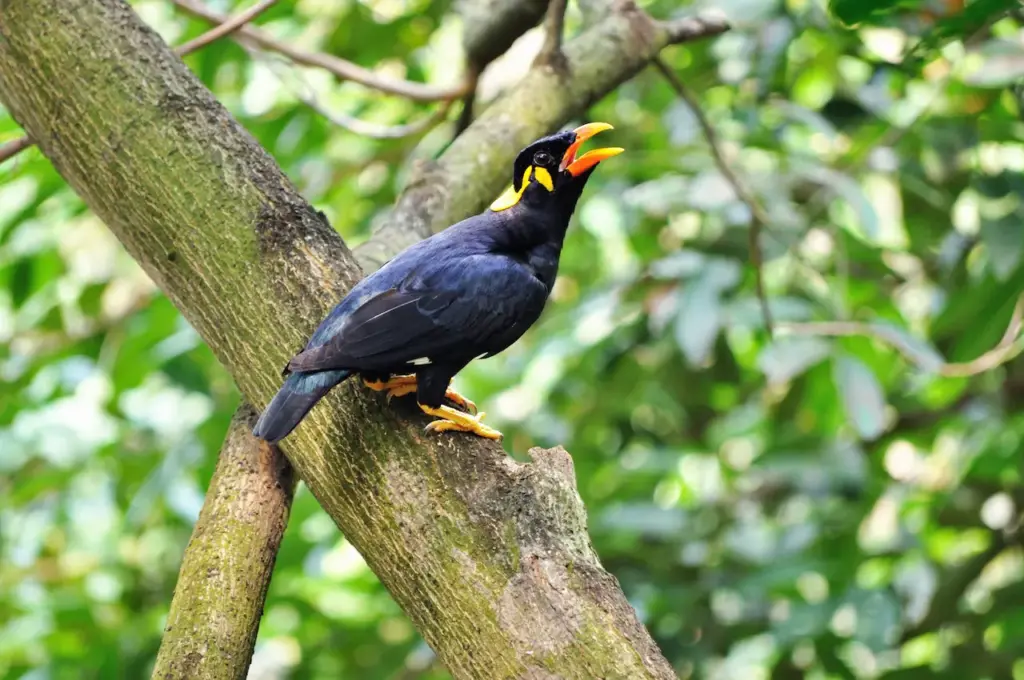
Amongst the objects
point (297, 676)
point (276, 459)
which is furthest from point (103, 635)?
point (276, 459)

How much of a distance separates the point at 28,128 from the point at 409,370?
1056 millimetres

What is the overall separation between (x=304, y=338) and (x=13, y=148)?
1.15 m


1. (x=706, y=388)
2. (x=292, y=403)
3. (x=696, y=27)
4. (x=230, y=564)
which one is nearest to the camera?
(x=292, y=403)

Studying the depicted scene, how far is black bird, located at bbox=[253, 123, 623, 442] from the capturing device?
1936 millimetres

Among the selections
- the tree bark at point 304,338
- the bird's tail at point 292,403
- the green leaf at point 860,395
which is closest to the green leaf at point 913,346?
the green leaf at point 860,395

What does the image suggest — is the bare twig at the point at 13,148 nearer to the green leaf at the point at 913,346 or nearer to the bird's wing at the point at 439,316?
the bird's wing at the point at 439,316

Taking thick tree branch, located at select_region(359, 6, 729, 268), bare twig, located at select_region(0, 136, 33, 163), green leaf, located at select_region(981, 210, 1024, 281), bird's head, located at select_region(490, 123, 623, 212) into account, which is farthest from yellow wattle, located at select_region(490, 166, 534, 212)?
green leaf, located at select_region(981, 210, 1024, 281)

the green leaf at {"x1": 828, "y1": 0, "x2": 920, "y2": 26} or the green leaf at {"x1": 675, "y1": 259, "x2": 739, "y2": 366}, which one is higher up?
the green leaf at {"x1": 828, "y1": 0, "x2": 920, "y2": 26}

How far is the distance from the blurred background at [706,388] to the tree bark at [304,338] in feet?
2.76

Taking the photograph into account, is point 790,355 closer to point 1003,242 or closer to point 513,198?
point 1003,242

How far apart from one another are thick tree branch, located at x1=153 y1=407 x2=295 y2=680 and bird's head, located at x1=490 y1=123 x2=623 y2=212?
2.77 feet

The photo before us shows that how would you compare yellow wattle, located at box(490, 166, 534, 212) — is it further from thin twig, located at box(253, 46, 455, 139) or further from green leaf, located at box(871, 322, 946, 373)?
green leaf, located at box(871, 322, 946, 373)

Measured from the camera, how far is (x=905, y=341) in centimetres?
301

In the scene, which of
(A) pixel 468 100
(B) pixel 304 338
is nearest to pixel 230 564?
(B) pixel 304 338
